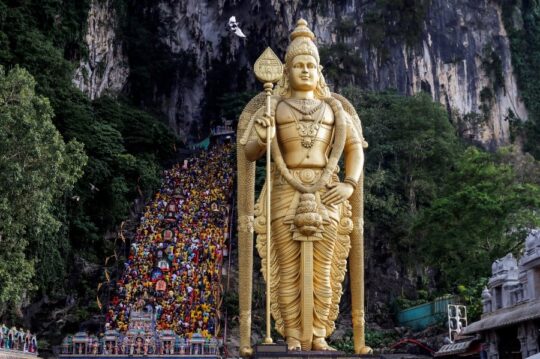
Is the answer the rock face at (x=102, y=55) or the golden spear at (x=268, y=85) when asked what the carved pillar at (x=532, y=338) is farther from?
the rock face at (x=102, y=55)

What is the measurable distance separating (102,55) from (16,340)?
1909 cm

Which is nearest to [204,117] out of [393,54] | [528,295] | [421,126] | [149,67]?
[149,67]

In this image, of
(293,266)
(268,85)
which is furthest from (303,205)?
(268,85)

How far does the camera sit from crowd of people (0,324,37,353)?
11.4 meters

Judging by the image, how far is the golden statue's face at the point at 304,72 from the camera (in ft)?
25.1

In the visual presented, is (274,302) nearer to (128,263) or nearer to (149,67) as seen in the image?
(128,263)

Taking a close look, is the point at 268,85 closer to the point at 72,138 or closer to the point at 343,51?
the point at 72,138

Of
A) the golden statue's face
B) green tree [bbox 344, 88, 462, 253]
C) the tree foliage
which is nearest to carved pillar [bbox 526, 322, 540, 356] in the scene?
the golden statue's face

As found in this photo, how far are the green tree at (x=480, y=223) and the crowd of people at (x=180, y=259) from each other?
16.9 feet

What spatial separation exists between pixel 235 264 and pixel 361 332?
1439 centimetres

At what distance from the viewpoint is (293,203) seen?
24.2 ft

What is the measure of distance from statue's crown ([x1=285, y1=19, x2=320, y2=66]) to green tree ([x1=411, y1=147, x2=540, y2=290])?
8993 mm

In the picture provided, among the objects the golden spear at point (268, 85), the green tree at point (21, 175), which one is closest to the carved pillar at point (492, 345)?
the golden spear at point (268, 85)

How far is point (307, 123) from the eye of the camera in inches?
297
